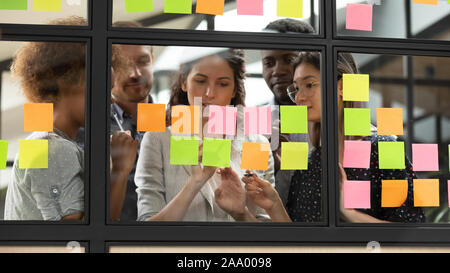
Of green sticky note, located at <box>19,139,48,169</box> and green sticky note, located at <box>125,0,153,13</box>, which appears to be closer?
green sticky note, located at <box>19,139,48,169</box>

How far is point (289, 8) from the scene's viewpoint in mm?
3002

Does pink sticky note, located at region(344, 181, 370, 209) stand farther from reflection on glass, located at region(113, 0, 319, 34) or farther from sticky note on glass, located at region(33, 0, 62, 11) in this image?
sticky note on glass, located at region(33, 0, 62, 11)

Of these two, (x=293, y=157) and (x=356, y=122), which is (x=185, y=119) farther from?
(x=356, y=122)

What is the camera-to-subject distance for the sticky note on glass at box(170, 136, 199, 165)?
9.51 ft

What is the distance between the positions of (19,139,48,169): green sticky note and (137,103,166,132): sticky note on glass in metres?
0.46

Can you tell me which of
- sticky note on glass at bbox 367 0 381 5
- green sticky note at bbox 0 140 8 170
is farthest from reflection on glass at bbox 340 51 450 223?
green sticky note at bbox 0 140 8 170

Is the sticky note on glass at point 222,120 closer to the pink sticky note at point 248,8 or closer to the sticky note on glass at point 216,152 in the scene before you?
the sticky note on glass at point 216,152

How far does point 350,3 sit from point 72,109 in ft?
4.79

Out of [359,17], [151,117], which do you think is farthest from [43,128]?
[359,17]

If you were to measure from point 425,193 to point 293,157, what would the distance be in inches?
26.9

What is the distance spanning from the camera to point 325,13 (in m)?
3.00
